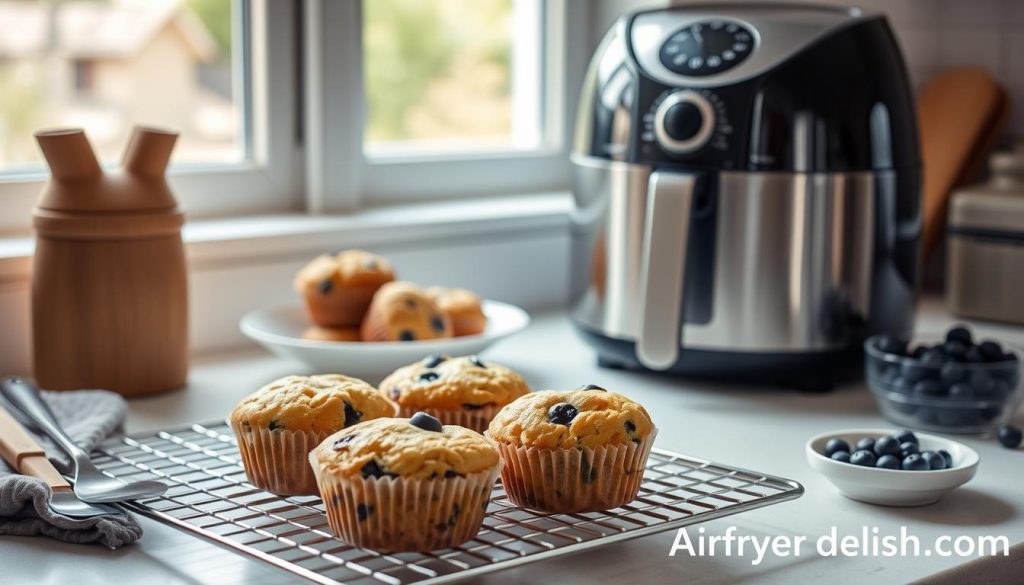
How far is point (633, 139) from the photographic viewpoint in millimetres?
1271

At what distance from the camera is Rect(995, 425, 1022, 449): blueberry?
112 centimetres

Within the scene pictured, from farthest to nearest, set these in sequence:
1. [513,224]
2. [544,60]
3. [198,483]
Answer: [544,60], [513,224], [198,483]

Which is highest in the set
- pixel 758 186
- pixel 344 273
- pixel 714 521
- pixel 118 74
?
pixel 118 74

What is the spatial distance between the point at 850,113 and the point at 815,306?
19 cm

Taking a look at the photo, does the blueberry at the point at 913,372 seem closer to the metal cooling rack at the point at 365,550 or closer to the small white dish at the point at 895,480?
the small white dish at the point at 895,480

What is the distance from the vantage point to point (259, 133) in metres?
1.61

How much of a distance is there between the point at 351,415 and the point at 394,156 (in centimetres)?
88

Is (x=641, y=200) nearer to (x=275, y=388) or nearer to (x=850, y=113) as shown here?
(x=850, y=113)

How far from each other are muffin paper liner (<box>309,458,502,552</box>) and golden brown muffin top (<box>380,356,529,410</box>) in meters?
0.22

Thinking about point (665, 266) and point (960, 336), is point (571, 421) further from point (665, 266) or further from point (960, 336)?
point (960, 336)

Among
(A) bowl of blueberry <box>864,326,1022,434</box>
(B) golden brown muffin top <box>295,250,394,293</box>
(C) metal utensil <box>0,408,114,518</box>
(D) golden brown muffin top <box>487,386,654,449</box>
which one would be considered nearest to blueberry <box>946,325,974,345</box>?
(A) bowl of blueberry <box>864,326,1022,434</box>

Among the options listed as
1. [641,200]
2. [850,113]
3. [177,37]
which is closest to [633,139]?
[641,200]

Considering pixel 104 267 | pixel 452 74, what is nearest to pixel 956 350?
pixel 104 267

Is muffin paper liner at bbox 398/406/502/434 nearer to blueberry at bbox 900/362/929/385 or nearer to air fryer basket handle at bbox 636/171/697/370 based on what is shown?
air fryer basket handle at bbox 636/171/697/370
